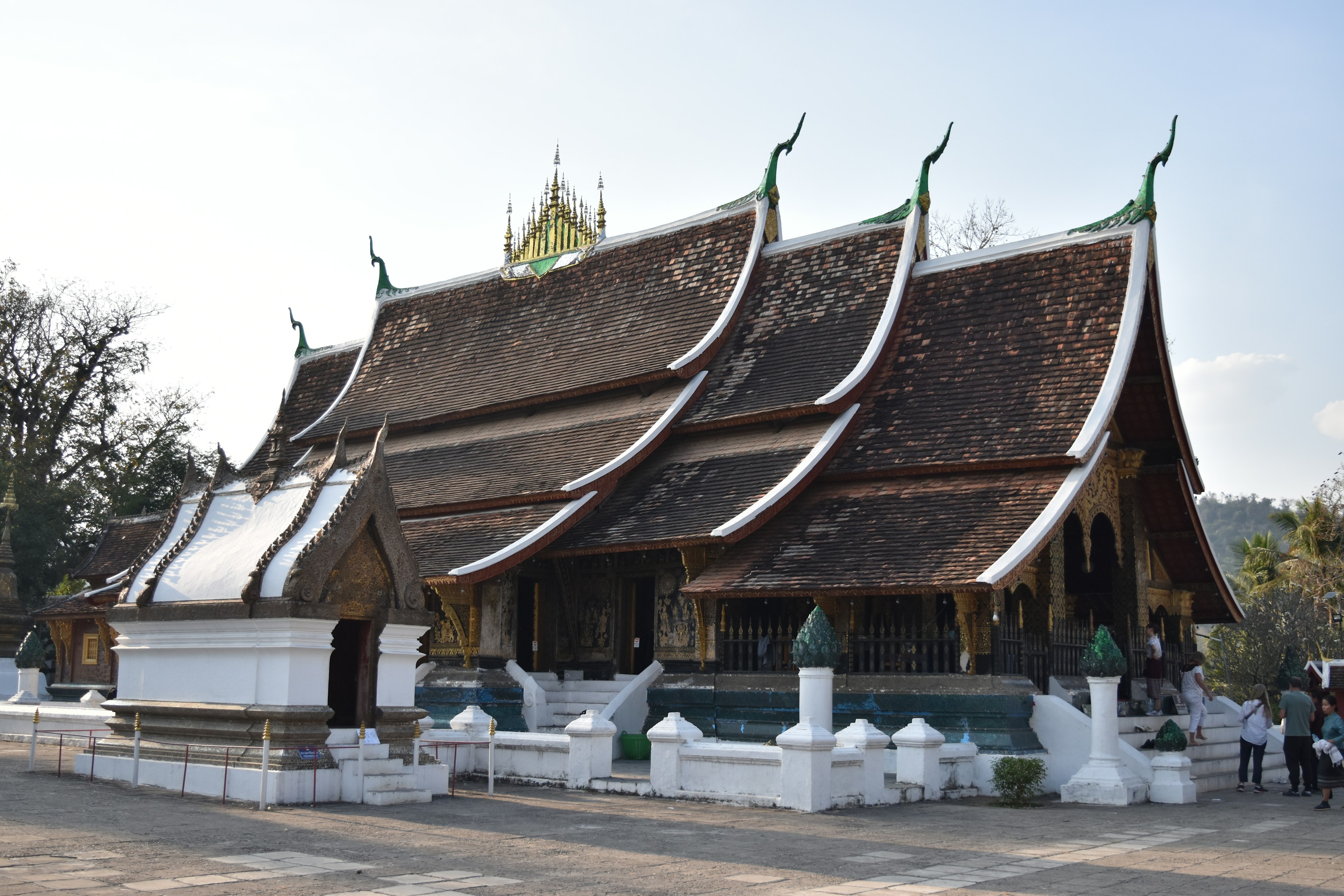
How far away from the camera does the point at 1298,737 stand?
11977 millimetres

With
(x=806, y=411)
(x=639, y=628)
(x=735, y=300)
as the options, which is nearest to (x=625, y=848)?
(x=806, y=411)

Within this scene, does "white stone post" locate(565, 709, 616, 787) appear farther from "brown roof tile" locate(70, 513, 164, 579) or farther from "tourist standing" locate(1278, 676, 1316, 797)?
"brown roof tile" locate(70, 513, 164, 579)

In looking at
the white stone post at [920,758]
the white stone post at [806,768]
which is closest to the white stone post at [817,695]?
the white stone post at [920,758]

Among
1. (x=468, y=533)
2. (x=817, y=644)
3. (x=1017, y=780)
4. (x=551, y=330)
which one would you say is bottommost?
(x=1017, y=780)

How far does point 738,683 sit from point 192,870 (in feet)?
27.3

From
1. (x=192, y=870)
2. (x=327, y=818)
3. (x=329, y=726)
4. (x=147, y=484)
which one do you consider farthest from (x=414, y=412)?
(x=147, y=484)

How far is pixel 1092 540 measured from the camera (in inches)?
642

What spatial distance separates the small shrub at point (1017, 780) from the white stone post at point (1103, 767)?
20.6 inches

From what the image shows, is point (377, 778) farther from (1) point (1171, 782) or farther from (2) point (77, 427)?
(2) point (77, 427)

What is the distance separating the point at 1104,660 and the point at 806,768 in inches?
123

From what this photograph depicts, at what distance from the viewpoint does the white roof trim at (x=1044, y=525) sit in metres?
11.7

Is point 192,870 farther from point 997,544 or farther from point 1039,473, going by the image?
point 1039,473

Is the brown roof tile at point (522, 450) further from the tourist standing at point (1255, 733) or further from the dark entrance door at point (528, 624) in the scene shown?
the tourist standing at point (1255, 733)

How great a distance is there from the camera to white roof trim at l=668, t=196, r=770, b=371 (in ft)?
55.1
